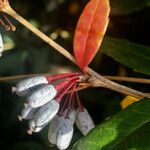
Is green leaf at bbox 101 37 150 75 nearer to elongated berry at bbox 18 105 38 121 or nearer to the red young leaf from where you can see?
the red young leaf

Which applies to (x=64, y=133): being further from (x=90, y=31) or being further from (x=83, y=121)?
(x=90, y=31)

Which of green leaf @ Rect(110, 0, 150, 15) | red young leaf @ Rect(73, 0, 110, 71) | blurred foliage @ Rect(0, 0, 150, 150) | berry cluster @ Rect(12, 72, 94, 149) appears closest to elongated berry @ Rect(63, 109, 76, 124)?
berry cluster @ Rect(12, 72, 94, 149)

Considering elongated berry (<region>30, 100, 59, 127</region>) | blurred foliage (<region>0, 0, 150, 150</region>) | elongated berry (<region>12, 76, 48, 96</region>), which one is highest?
elongated berry (<region>12, 76, 48, 96</region>)

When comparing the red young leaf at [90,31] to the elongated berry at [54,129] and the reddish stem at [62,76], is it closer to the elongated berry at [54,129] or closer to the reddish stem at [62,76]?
the reddish stem at [62,76]

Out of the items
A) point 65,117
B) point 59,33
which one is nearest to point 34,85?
point 65,117

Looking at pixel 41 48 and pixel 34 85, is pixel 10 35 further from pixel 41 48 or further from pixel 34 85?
pixel 34 85

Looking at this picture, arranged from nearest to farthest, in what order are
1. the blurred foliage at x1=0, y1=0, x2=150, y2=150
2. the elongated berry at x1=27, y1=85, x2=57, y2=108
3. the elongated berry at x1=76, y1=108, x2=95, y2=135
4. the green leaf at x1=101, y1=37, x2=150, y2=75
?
the elongated berry at x1=27, y1=85, x2=57, y2=108 → the elongated berry at x1=76, y1=108, x2=95, y2=135 → the green leaf at x1=101, y1=37, x2=150, y2=75 → the blurred foliage at x1=0, y1=0, x2=150, y2=150
